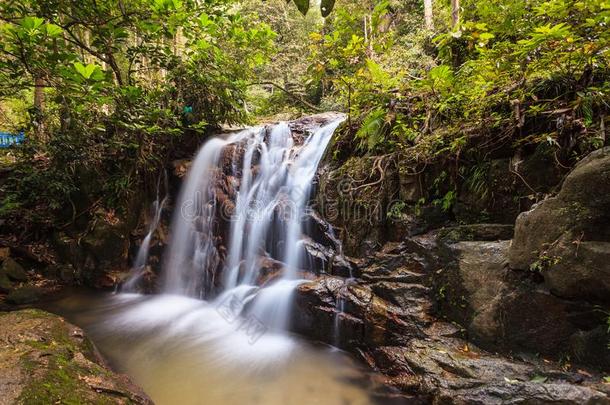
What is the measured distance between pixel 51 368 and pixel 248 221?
3.80m

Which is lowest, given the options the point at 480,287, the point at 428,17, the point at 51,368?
the point at 51,368

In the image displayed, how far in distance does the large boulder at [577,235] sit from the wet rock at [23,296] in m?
7.59

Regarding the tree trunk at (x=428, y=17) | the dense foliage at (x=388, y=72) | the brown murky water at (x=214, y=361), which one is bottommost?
the brown murky water at (x=214, y=361)

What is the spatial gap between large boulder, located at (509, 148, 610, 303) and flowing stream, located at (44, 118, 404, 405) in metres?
1.94

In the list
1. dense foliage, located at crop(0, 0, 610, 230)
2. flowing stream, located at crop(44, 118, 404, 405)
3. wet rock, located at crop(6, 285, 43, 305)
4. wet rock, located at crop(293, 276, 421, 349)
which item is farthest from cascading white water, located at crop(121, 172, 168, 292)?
wet rock, located at crop(293, 276, 421, 349)

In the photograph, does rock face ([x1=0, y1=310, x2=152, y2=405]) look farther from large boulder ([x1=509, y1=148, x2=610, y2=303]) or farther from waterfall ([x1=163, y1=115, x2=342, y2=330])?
large boulder ([x1=509, y1=148, x2=610, y2=303])

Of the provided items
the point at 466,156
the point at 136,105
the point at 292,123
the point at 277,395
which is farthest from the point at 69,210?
the point at 466,156

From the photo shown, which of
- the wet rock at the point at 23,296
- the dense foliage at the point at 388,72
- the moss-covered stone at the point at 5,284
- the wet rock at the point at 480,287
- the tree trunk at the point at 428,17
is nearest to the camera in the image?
the dense foliage at the point at 388,72

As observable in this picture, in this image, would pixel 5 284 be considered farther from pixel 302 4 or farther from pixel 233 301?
pixel 302 4

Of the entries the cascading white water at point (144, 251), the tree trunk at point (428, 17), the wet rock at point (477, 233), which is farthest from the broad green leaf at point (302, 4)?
the tree trunk at point (428, 17)

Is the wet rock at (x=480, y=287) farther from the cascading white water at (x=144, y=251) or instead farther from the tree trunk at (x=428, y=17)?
the tree trunk at (x=428, y=17)

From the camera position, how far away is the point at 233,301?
5.37 meters

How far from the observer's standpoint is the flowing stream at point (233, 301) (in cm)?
356

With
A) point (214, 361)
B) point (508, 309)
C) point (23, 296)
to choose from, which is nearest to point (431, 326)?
point (508, 309)
